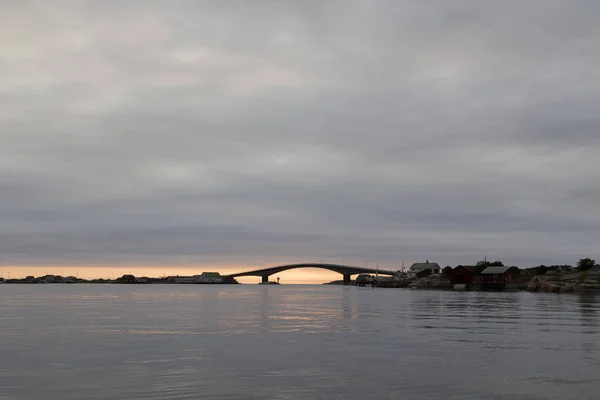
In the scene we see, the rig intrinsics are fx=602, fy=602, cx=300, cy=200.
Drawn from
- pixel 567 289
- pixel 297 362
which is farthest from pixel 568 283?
pixel 297 362

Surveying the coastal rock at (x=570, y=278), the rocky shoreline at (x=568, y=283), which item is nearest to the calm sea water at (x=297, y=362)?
the rocky shoreline at (x=568, y=283)

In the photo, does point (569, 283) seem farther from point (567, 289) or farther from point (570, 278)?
point (570, 278)

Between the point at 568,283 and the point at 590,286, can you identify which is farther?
the point at 568,283

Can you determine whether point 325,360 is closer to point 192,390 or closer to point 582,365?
point 192,390

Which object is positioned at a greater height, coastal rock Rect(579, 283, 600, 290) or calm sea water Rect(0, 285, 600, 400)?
coastal rock Rect(579, 283, 600, 290)

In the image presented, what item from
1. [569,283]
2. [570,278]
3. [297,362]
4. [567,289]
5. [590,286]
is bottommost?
[297,362]

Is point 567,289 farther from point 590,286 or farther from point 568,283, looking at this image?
point 568,283

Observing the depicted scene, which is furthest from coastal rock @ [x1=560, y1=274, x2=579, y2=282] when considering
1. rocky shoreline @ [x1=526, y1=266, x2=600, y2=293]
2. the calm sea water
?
the calm sea water

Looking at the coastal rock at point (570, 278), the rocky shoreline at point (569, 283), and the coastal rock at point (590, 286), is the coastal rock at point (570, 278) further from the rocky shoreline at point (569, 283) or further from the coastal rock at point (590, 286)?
the coastal rock at point (590, 286)

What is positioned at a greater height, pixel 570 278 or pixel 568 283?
pixel 570 278

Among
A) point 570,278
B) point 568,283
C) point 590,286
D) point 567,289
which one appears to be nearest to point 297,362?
point 567,289

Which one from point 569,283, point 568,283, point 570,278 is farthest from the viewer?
point 570,278

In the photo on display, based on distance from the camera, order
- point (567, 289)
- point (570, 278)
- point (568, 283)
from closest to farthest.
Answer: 1. point (567, 289)
2. point (568, 283)
3. point (570, 278)

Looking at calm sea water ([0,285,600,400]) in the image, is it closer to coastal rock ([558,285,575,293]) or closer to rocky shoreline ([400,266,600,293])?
coastal rock ([558,285,575,293])
